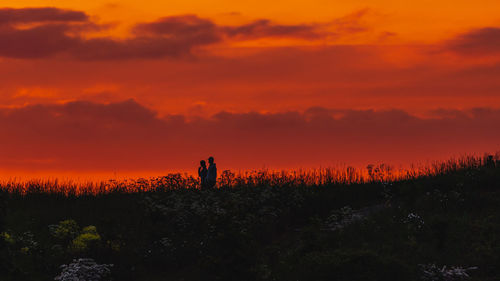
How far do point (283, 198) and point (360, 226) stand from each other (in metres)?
4.12

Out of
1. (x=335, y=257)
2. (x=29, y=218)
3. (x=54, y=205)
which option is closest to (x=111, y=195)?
(x=54, y=205)

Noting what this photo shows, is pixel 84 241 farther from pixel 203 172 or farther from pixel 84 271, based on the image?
pixel 203 172

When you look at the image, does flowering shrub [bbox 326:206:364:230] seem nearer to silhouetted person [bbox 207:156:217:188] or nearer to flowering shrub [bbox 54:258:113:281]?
flowering shrub [bbox 54:258:113:281]

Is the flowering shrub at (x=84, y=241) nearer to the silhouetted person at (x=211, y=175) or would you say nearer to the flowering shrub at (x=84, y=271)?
the flowering shrub at (x=84, y=271)

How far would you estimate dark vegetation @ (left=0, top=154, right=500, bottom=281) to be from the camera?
14.6m

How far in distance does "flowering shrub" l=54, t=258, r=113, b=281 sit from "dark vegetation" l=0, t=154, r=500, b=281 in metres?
0.07

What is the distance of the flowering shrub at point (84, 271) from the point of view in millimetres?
16047

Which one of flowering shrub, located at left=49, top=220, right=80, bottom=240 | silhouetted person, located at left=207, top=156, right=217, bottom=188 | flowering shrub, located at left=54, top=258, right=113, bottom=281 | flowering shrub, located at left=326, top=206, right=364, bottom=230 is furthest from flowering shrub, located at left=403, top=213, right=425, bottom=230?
silhouetted person, located at left=207, top=156, right=217, bottom=188

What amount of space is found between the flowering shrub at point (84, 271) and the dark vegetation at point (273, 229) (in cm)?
7

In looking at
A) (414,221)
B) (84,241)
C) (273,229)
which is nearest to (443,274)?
(414,221)

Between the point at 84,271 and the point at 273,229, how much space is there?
22.3 feet

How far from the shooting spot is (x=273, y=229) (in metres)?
21.2

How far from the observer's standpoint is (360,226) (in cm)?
1920

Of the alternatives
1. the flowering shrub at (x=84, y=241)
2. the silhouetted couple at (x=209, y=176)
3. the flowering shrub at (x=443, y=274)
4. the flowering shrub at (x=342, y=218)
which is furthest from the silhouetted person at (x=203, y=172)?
the flowering shrub at (x=443, y=274)
